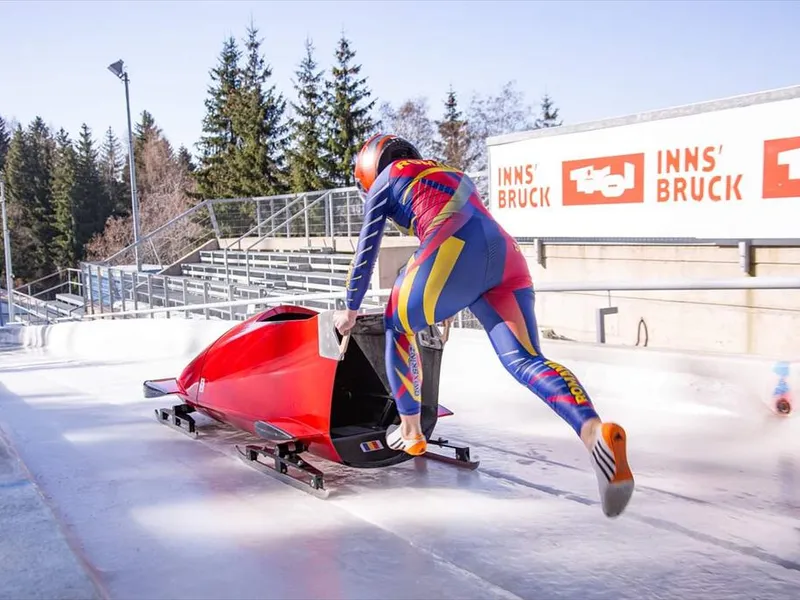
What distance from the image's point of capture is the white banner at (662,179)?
20.3 feet

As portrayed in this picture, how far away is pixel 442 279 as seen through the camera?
223 cm

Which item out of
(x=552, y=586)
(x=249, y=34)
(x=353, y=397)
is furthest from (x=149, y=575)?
(x=249, y=34)

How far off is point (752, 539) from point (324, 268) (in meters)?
11.9

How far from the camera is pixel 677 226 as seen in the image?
694 centimetres

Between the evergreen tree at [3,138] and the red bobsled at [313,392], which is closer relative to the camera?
the red bobsled at [313,392]

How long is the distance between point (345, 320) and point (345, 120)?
2964 cm

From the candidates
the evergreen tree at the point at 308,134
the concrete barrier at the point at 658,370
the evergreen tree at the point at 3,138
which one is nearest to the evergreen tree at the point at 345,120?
the evergreen tree at the point at 308,134

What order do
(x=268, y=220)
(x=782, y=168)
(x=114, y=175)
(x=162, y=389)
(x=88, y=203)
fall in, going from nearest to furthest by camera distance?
(x=162, y=389)
(x=782, y=168)
(x=268, y=220)
(x=88, y=203)
(x=114, y=175)

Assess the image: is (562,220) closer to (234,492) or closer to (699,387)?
(699,387)

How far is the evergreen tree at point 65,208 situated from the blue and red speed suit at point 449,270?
47.9 m

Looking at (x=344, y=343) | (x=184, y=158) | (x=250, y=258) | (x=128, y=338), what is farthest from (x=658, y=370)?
(x=184, y=158)

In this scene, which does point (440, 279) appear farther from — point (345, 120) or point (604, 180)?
point (345, 120)

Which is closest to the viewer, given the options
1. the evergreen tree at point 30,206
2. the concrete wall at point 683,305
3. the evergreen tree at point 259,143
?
the concrete wall at point 683,305

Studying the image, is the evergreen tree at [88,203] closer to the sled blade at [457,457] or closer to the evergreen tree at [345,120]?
the evergreen tree at [345,120]
